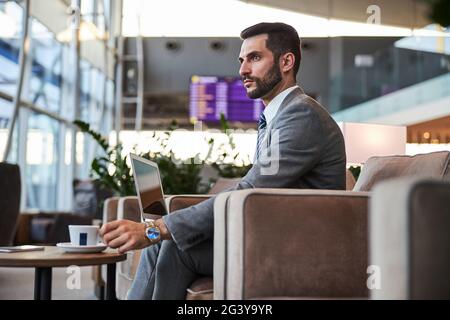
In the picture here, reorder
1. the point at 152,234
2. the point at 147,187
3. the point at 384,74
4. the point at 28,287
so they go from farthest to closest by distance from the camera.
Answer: the point at 384,74, the point at 28,287, the point at 147,187, the point at 152,234

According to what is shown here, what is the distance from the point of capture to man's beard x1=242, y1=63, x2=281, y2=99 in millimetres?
1978

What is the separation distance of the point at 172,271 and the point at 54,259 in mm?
341

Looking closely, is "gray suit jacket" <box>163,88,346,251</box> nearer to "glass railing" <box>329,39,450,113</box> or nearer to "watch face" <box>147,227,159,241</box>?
"watch face" <box>147,227,159,241</box>

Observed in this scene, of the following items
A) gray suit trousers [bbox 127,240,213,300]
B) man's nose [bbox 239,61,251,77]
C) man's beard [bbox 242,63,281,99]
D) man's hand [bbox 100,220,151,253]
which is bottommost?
gray suit trousers [bbox 127,240,213,300]

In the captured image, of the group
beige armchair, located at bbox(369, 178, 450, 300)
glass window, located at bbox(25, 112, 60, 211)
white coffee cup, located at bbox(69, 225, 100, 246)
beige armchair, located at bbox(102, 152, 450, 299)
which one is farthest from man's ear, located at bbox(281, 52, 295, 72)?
glass window, located at bbox(25, 112, 60, 211)

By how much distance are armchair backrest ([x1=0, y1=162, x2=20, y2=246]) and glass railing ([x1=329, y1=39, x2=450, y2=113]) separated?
21.3 feet

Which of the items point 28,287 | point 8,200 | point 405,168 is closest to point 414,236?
point 405,168

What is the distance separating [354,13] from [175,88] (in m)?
3.24

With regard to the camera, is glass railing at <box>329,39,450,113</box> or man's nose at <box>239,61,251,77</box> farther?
glass railing at <box>329,39,450,113</box>

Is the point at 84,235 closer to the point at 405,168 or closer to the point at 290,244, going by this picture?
the point at 290,244

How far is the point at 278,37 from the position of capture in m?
1.99

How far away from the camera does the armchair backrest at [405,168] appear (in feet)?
5.95

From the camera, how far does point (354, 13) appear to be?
8.95m

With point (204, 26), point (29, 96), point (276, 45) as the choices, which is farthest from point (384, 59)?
point (276, 45)
